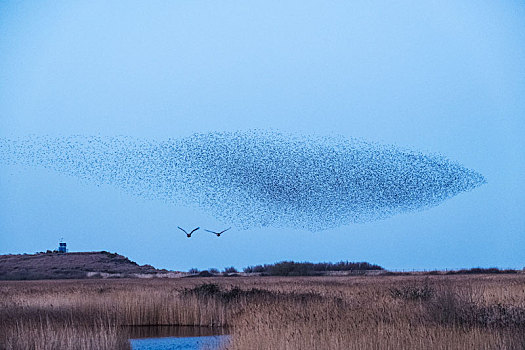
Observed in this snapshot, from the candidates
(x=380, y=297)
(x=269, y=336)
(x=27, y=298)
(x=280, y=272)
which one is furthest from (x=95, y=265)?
(x=269, y=336)

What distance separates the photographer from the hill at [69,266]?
243 feet

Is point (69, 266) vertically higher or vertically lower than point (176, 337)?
higher

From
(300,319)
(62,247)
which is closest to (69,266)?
(62,247)

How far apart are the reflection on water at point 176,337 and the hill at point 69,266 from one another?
51019 mm

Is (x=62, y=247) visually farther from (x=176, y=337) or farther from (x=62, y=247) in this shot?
(x=176, y=337)

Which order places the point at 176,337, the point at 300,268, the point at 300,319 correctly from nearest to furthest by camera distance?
the point at 300,319
the point at 176,337
the point at 300,268

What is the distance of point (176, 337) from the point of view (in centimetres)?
2208

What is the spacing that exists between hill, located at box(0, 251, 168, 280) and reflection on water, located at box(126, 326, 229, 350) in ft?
167

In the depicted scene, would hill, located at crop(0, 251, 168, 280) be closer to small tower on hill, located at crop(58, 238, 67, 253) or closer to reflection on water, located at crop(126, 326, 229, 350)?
small tower on hill, located at crop(58, 238, 67, 253)

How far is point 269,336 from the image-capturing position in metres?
16.4

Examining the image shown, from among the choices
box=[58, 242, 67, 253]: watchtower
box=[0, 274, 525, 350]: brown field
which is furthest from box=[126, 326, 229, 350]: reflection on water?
box=[58, 242, 67, 253]: watchtower

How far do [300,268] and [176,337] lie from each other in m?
54.8

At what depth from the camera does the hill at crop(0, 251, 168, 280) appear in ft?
243

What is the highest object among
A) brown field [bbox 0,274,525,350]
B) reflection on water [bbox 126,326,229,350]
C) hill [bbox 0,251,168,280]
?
hill [bbox 0,251,168,280]
